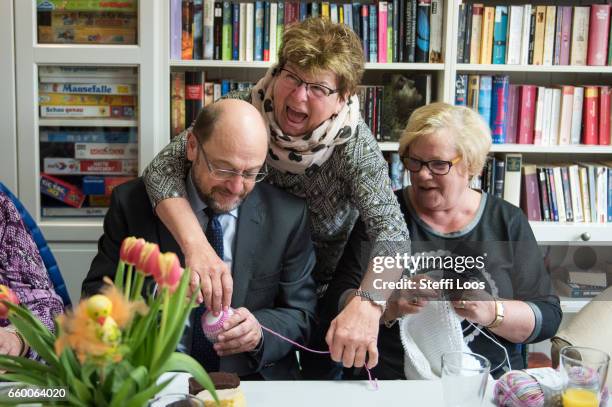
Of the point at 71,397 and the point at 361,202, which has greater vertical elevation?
the point at 361,202

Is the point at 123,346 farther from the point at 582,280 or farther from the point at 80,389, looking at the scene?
the point at 582,280

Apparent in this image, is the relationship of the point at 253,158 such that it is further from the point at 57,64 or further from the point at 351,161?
the point at 57,64

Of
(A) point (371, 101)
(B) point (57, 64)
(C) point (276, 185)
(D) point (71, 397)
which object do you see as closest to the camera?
(D) point (71, 397)

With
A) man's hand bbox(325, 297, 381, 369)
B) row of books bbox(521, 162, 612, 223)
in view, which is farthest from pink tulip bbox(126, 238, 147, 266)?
row of books bbox(521, 162, 612, 223)

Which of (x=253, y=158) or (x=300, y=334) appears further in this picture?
(x=300, y=334)

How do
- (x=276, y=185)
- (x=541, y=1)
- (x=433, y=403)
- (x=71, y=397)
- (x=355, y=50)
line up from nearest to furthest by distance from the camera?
(x=71, y=397) → (x=433, y=403) → (x=355, y=50) → (x=276, y=185) → (x=541, y=1)

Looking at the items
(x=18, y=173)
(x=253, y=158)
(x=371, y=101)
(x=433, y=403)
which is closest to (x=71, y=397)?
(x=433, y=403)

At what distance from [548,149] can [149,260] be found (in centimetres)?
258

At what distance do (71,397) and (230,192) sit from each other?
2.83 feet

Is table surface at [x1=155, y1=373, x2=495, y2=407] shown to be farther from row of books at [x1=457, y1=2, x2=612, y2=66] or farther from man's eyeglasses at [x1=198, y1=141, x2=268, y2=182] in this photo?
row of books at [x1=457, y1=2, x2=612, y2=66]

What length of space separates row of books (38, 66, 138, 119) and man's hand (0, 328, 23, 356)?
1.51m

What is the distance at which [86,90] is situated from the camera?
3.11 metres

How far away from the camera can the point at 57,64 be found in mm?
3004

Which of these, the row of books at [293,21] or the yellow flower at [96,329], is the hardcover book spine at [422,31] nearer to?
the row of books at [293,21]
